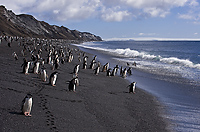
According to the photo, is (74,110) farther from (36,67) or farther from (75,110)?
(36,67)

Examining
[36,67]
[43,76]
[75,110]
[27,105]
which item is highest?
[36,67]

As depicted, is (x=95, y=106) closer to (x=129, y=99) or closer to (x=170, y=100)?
(x=129, y=99)

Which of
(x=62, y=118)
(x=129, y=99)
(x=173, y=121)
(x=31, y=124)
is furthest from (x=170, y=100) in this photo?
(x=31, y=124)

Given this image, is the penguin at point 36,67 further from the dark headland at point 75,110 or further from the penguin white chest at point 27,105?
the penguin white chest at point 27,105

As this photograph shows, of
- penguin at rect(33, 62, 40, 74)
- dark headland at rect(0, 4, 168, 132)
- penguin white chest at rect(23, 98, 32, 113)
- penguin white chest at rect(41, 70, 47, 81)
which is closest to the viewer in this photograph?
dark headland at rect(0, 4, 168, 132)

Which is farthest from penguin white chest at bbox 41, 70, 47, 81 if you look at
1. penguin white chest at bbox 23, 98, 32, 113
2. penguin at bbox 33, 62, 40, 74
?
penguin white chest at bbox 23, 98, 32, 113

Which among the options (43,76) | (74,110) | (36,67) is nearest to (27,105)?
(74,110)

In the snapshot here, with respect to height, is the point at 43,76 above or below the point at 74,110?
above

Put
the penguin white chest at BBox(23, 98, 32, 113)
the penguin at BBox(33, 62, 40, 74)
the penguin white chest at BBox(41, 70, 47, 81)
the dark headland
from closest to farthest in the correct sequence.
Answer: the dark headland, the penguin white chest at BBox(23, 98, 32, 113), the penguin white chest at BBox(41, 70, 47, 81), the penguin at BBox(33, 62, 40, 74)

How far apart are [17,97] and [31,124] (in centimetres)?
226

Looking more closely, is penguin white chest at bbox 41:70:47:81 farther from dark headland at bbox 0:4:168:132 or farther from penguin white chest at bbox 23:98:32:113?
penguin white chest at bbox 23:98:32:113

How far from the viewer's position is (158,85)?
45.6ft

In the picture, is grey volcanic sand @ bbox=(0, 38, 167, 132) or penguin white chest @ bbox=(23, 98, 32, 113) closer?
grey volcanic sand @ bbox=(0, 38, 167, 132)

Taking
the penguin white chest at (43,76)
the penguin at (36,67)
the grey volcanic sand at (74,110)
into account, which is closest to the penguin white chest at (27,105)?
the grey volcanic sand at (74,110)
